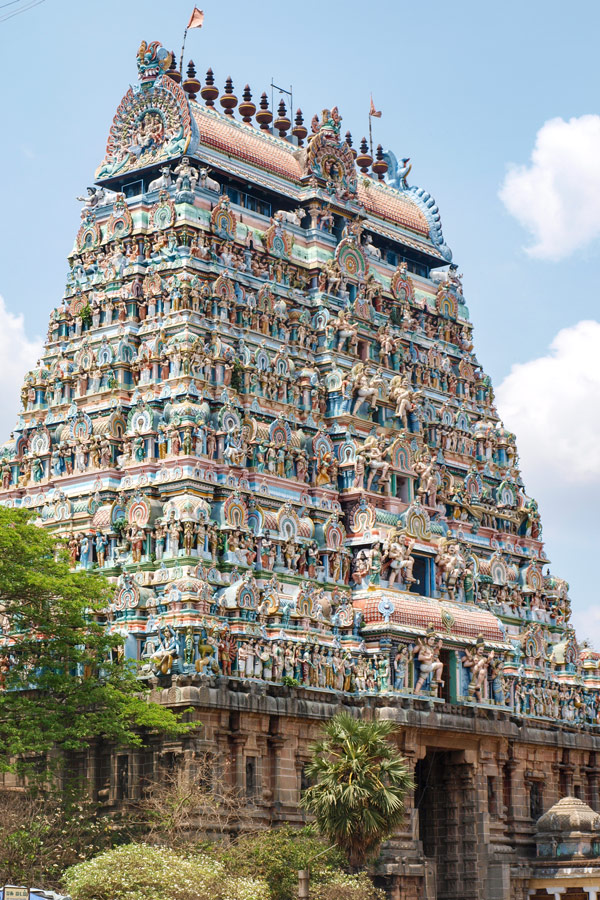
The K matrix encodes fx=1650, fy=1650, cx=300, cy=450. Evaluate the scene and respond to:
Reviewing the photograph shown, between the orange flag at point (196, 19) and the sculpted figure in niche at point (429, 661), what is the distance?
2956cm

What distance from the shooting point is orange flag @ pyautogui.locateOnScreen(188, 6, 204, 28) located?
248ft

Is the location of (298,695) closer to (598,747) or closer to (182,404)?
(182,404)

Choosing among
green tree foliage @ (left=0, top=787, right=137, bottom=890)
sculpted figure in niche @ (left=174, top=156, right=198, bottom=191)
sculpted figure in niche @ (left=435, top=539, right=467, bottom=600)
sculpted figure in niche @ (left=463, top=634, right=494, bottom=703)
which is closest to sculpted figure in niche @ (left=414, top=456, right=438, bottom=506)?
sculpted figure in niche @ (left=435, top=539, right=467, bottom=600)

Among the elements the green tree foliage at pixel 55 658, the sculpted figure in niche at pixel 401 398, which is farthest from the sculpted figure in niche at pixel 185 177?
the green tree foliage at pixel 55 658

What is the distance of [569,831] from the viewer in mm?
72562

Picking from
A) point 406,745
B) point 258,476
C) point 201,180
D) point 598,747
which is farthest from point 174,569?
point 598,747

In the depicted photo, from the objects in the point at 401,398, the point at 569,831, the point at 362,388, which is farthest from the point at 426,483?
the point at 569,831

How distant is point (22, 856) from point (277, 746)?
13948 mm

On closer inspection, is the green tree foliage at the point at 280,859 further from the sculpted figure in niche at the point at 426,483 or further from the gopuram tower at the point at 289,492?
the sculpted figure in niche at the point at 426,483

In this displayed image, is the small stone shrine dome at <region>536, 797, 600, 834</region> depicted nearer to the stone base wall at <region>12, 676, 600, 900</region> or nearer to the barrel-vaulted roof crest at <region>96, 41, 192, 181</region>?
the stone base wall at <region>12, 676, 600, 900</region>

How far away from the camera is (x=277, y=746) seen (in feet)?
210

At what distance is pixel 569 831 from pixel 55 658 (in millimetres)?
26685

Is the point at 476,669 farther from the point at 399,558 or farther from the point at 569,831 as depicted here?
the point at 569,831

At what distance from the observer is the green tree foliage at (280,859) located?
54.8 metres
